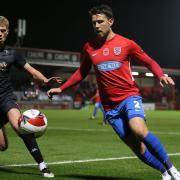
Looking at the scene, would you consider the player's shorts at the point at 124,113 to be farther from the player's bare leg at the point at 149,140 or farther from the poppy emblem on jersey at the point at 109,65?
the poppy emblem on jersey at the point at 109,65

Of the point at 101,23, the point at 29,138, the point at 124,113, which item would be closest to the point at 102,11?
the point at 101,23

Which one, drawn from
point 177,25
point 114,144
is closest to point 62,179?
point 114,144

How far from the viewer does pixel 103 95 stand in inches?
298

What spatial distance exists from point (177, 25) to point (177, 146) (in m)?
52.9

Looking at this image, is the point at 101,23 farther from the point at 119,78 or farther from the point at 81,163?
the point at 81,163

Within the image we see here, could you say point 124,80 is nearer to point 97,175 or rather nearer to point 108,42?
point 108,42

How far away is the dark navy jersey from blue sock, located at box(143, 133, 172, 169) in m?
2.37

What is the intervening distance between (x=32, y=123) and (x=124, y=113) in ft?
4.36

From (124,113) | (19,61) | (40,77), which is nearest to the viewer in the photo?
(124,113)

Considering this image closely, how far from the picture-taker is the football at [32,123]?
7734mm

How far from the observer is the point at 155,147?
280 inches

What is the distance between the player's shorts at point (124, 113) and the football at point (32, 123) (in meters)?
0.99

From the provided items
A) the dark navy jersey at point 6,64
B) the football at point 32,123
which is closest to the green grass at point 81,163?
the football at point 32,123

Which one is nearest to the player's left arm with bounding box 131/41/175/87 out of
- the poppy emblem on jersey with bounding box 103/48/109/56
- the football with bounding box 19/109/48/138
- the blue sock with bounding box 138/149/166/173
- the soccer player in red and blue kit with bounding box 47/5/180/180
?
the soccer player in red and blue kit with bounding box 47/5/180/180
